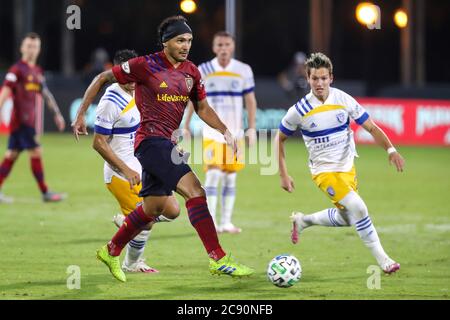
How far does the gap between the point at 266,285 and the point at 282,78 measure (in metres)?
20.8

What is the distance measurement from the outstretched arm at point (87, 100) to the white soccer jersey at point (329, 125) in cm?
193

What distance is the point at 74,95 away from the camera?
26.5 meters

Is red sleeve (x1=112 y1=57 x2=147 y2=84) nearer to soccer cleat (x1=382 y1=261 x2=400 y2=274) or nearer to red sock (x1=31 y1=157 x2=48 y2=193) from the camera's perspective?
soccer cleat (x1=382 y1=261 x2=400 y2=274)

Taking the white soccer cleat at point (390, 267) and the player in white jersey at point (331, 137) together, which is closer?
the white soccer cleat at point (390, 267)

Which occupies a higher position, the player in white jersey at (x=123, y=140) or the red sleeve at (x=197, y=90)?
the red sleeve at (x=197, y=90)

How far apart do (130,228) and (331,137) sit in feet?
7.12

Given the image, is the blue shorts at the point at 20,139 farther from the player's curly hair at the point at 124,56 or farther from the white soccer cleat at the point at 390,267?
the white soccer cleat at the point at 390,267

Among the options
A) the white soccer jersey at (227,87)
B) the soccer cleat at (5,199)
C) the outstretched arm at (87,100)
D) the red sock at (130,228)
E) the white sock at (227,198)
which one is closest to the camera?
the outstretched arm at (87,100)

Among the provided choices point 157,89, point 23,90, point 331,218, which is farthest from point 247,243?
point 23,90

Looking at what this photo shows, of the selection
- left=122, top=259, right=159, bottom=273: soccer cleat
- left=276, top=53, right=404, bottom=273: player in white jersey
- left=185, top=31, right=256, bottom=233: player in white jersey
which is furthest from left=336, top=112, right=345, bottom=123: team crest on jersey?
left=185, top=31, right=256, bottom=233: player in white jersey

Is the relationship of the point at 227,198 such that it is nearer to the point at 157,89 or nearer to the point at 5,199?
the point at 5,199

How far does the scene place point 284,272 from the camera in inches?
340

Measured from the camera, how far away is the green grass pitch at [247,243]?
8695mm

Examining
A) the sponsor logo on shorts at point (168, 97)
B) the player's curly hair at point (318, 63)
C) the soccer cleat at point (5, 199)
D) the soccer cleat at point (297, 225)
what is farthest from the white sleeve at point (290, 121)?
the soccer cleat at point (5, 199)
